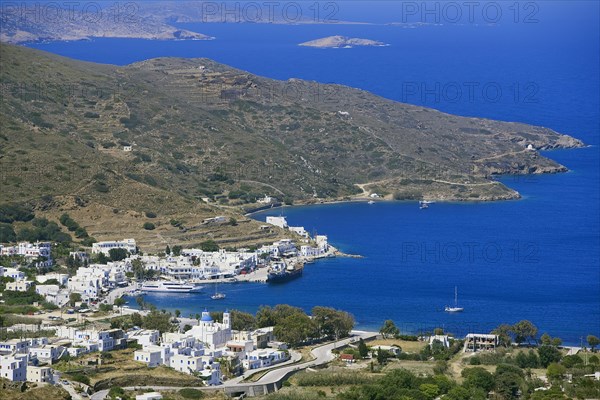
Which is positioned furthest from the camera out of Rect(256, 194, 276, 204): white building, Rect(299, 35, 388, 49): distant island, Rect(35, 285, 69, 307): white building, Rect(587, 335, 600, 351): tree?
Rect(299, 35, 388, 49): distant island

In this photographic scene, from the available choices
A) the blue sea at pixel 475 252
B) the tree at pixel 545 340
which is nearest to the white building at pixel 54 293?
the blue sea at pixel 475 252

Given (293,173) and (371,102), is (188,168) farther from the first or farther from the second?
(371,102)

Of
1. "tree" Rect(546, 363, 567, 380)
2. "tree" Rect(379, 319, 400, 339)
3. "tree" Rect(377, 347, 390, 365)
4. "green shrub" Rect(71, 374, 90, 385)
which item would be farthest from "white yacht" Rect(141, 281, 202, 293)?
"tree" Rect(546, 363, 567, 380)

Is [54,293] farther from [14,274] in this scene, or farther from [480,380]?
[480,380]

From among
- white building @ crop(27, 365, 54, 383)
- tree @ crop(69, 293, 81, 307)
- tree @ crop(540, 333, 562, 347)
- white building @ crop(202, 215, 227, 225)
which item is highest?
white building @ crop(27, 365, 54, 383)

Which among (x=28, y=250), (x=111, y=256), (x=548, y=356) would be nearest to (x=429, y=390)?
(x=548, y=356)

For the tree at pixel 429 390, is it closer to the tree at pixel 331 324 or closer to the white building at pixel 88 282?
the tree at pixel 331 324

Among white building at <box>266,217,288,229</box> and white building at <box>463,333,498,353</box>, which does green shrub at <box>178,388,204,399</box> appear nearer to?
white building at <box>463,333,498,353</box>

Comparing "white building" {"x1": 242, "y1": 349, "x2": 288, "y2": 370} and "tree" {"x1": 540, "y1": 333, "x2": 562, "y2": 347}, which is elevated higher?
"white building" {"x1": 242, "y1": 349, "x2": 288, "y2": 370}
